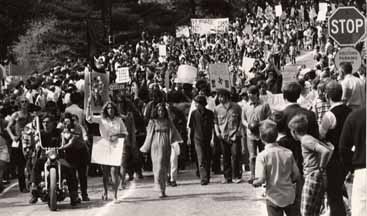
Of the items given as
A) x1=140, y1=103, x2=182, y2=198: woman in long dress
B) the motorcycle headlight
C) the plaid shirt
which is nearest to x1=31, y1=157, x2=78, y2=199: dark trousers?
the motorcycle headlight

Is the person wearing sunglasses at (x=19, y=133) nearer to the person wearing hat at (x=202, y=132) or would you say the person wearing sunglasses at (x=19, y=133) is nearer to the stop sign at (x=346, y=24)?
the person wearing hat at (x=202, y=132)

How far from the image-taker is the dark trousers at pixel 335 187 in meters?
12.3

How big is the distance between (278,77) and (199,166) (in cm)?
387

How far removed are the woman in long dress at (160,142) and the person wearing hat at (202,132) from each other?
160cm

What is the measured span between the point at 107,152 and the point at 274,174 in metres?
6.64

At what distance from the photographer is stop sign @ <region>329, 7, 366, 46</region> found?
21.4 meters

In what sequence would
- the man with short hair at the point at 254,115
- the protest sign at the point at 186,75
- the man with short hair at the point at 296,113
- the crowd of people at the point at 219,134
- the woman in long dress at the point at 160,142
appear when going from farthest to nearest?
the protest sign at the point at 186,75 → the man with short hair at the point at 254,115 → the woman in long dress at the point at 160,142 → the man with short hair at the point at 296,113 → the crowd of people at the point at 219,134

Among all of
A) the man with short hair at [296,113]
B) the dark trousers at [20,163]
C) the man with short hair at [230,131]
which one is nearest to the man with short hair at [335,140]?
the man with short hair at [296,113]

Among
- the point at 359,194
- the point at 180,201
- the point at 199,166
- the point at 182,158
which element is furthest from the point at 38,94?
the point at 359,194

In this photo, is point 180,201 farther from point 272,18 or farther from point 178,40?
point 272,18

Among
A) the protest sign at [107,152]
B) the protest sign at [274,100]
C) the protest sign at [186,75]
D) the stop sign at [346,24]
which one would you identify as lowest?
the protest sign at [107,152]

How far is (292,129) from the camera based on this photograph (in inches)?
462

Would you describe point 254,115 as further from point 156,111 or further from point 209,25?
point 209,25

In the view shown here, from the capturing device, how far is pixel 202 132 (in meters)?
20.0
